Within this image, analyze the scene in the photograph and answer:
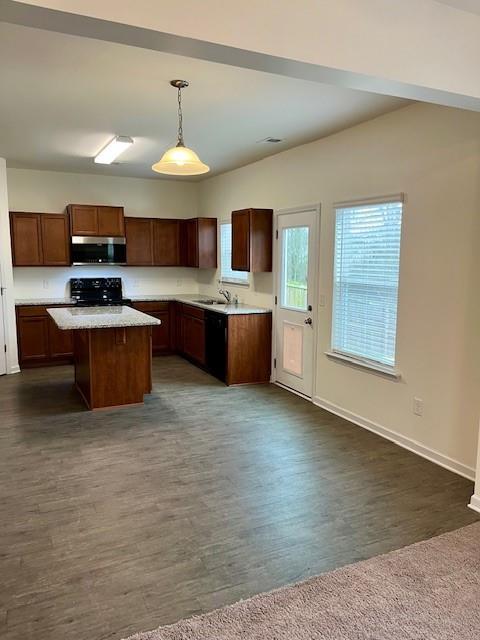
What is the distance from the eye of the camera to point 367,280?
13.7 ft

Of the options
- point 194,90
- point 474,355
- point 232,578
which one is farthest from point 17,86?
point 474,355

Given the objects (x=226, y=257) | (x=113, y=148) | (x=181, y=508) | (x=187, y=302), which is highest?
(x=113, y=148)

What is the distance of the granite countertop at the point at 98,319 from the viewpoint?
14.1 feet

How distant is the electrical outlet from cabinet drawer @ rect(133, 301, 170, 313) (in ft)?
14.9

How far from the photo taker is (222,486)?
3170 millimetres

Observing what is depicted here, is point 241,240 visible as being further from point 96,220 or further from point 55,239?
point 55,239

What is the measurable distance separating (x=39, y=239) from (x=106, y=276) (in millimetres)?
1166

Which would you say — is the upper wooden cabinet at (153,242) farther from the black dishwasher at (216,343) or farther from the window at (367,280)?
the window at (367,280)

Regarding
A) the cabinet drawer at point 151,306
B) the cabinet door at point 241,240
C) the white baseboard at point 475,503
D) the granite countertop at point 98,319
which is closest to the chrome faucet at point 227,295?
the cabinet door at point 241,240

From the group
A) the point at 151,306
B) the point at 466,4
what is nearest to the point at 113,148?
the point at 151,306

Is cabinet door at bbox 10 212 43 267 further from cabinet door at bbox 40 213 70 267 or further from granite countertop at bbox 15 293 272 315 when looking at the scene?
granite countertop at bbox 15 293 272 315

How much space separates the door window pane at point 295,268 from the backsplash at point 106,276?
2995mm

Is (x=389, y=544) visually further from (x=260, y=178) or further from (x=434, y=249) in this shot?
(x=260, y=178)

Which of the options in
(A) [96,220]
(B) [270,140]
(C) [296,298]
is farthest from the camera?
(A) [96,220]
